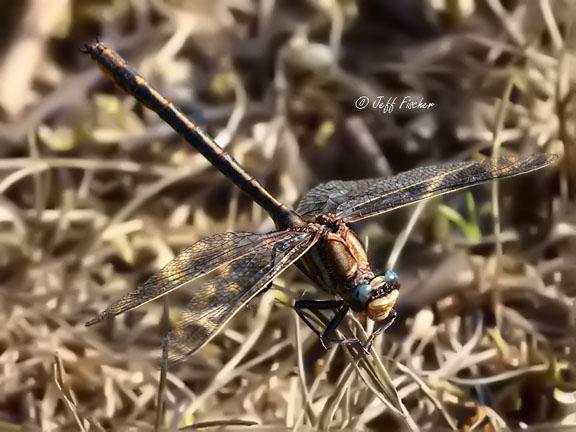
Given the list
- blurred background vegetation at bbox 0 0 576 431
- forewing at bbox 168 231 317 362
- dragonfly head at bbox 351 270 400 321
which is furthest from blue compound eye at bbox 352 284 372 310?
blurred background vegetation at bbox 0 0 576 431

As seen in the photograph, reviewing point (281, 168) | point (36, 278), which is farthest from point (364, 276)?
point (36, 278)

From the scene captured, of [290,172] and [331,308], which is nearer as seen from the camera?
[331,308]

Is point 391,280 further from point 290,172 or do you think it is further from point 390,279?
point 290,172

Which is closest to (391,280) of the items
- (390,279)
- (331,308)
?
(390,279)

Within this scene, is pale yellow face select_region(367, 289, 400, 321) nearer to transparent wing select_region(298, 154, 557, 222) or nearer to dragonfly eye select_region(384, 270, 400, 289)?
dragonfly eye select_region(384, 270, 400, 289)

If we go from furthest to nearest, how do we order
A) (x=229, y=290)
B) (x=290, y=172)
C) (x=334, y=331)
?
(x=290, y=172) < (x=334, y=331) < (x=229, y=290)

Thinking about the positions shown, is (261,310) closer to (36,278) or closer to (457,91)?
(36,278)

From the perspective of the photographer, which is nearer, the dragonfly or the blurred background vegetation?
the dragonfly
